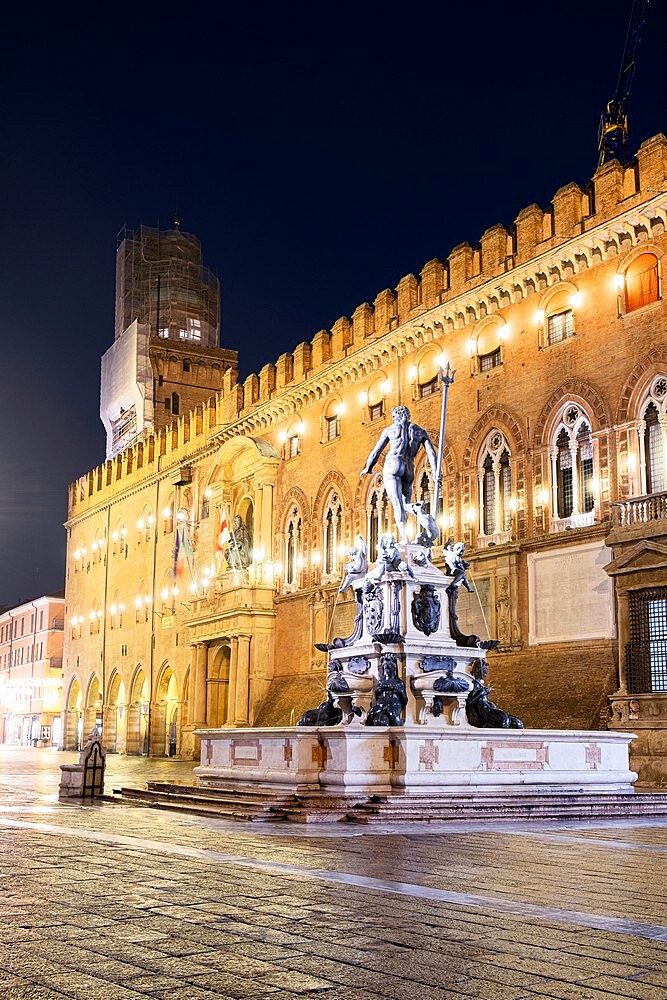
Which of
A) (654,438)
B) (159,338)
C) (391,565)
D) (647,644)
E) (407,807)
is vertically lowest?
(407,807)

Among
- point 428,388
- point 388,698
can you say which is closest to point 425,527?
point 388,698

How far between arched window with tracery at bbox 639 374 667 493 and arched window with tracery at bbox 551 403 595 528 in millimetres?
1476

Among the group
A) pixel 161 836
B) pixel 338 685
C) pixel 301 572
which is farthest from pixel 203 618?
pixel 161 836

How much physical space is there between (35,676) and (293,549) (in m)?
39.8

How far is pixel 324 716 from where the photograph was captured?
16.9 m

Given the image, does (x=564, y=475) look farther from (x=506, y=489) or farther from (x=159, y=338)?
(x=159, y=338)

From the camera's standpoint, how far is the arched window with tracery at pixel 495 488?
1089 inches

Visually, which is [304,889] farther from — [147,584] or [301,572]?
[147,584]

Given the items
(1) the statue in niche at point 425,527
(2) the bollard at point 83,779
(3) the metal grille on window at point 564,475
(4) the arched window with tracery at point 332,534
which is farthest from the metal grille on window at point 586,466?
(2) the bollard at point 83,779

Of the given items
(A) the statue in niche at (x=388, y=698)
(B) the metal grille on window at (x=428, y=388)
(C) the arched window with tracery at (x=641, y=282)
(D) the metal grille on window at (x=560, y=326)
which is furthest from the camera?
(B) the metal grille on window at (x=428, y=388)

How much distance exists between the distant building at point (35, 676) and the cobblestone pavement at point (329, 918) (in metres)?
59.6

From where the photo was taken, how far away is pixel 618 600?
911 inches

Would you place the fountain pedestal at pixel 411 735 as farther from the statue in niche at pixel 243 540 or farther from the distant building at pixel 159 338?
the distant building at pixel 159 338

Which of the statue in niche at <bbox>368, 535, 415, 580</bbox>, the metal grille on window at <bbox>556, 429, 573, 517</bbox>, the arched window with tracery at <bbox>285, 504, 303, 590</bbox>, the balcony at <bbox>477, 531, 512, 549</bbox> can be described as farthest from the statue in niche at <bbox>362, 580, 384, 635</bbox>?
the arched window with tracery at <bbox>285, 504, 303, 590</bbox>
